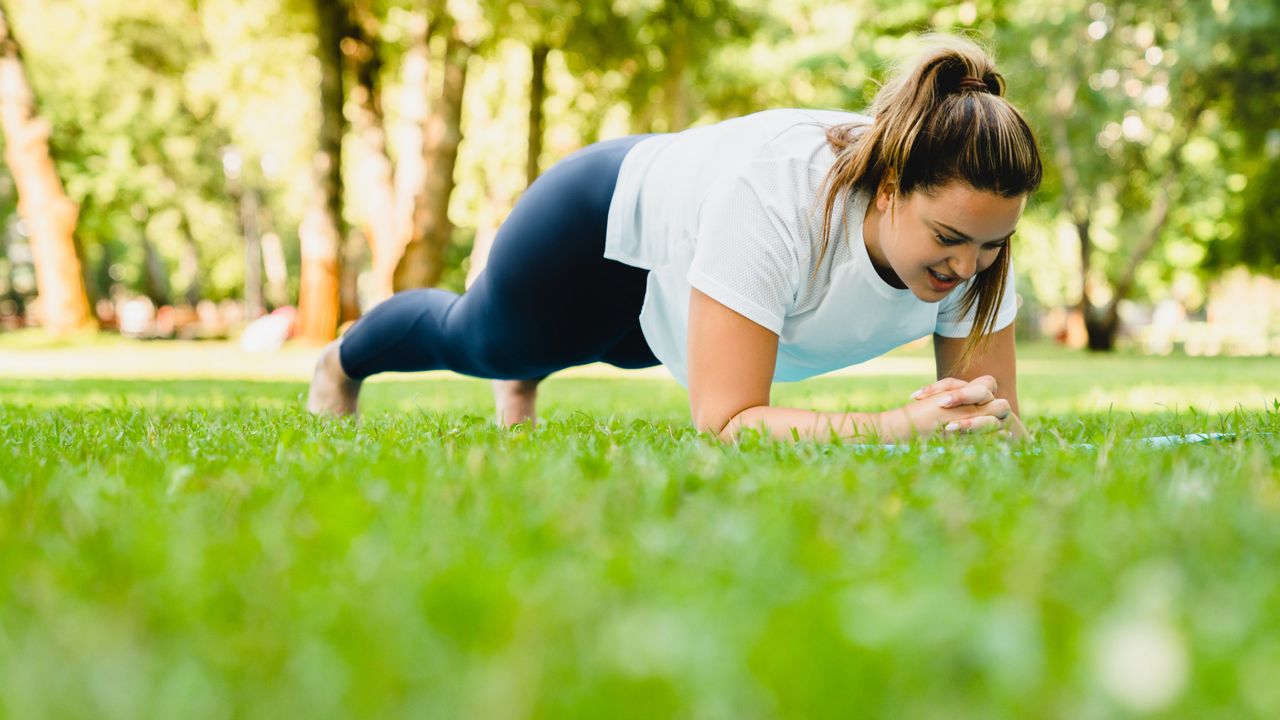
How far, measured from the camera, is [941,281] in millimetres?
3176

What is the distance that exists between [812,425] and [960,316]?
0.90 m

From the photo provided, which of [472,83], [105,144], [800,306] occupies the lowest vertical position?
[105,144]

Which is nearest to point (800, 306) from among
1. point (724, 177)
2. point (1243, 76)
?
point (724, 177)

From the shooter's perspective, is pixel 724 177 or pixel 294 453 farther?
pixel 724 177

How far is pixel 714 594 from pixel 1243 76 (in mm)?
27299

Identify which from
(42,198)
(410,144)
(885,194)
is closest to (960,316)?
(885,194)

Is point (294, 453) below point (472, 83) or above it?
above

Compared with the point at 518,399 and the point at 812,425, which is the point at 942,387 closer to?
the point at 812,425

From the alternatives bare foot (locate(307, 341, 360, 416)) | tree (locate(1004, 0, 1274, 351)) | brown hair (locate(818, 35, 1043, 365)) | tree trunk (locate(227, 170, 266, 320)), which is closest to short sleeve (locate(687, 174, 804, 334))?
brown hair (locate(818, 35, 1043, 365))

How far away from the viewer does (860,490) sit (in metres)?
2.08

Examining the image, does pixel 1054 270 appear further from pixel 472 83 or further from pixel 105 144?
pixel 105 144

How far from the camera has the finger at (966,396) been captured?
3148 mm

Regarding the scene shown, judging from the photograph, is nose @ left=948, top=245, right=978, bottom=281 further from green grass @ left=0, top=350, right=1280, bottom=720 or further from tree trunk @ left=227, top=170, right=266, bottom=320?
tree trunk @ left=227, top=170, right=266, bottom=320

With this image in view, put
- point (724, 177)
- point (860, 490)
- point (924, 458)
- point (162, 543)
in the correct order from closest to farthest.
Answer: point (162, 543)
point (860, 490)
point (924, 458)
point (724, 177)
